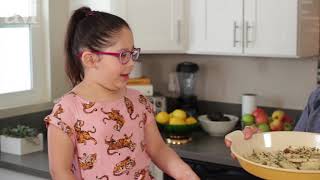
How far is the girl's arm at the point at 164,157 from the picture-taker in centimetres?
161

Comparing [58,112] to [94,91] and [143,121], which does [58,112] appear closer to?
→ [94,91]

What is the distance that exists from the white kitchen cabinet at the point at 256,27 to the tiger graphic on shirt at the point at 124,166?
149 cm

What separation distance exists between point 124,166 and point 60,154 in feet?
0.65

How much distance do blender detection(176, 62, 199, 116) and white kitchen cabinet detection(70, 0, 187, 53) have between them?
206mm

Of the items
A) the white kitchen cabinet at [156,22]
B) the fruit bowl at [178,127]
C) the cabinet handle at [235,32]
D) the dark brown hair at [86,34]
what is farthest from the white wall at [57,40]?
the dark brown hair at [86,34]

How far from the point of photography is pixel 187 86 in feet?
11.2

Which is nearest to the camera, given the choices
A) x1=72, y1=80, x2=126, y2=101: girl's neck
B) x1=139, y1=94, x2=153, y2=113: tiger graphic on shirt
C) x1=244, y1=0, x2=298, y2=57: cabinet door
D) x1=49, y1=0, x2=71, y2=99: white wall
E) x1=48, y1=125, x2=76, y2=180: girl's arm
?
x1=48, y1=125, x2=76, y2=180: girl's arm

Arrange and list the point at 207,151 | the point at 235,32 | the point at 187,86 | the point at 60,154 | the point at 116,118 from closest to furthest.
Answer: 1. the point at 60,154
2. the point at 116,118
3. the point at 207,151
4. the point at 235,32
5. the point at 187,86

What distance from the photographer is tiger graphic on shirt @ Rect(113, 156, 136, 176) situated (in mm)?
1537

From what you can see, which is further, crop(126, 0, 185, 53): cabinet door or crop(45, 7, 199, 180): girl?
crop(126, 0, 185, 53): cabinet door

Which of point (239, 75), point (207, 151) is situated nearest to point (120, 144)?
point (207, 151)

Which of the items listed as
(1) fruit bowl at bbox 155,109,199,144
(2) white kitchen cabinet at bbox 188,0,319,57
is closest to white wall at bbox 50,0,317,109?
(2) white kitchen cabinet at bbox 188,0,319,57

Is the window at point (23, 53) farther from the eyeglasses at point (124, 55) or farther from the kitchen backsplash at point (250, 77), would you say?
the eyeglasses at point (124, 55)

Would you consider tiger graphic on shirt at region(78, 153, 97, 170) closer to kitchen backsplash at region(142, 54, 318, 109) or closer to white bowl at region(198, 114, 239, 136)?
white bowl at region(198, 114, 239, 136)
